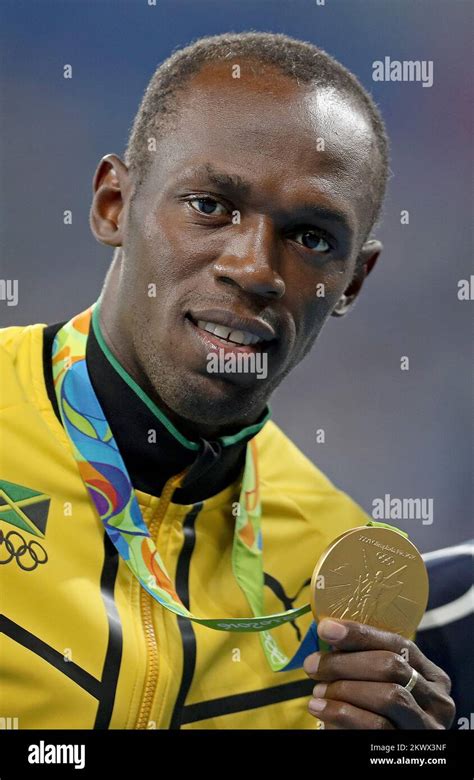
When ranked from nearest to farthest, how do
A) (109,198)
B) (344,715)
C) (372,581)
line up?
(344,715)
(372,581)
(109,198)

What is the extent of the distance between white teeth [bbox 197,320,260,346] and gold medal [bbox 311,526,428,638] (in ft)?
1.59

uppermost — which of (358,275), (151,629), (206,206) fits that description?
(206,206)

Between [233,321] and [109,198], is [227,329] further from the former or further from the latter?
[109,198]

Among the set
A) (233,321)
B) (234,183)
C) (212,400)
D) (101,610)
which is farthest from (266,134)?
(101,610)

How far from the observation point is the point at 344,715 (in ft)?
6.48

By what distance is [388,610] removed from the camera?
6.89ft

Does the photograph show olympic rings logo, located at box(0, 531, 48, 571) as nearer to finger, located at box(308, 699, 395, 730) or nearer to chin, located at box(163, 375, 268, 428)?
chin, located at box(163, 375, 268, 428)

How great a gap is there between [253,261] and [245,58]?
1.72 ft

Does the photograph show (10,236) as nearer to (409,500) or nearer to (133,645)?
(133,645)

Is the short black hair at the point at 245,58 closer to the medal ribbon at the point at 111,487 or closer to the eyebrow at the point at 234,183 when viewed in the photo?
the eyebrow at the point at 234,183

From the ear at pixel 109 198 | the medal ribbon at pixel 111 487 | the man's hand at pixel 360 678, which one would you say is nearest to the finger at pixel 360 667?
the man's hand at pixel 360 678

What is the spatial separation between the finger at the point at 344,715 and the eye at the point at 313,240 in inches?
39.6

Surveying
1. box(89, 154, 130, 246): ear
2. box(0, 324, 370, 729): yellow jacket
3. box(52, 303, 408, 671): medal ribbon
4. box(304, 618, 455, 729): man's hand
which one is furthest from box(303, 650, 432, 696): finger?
box(89, 154, 130, 246): ear
